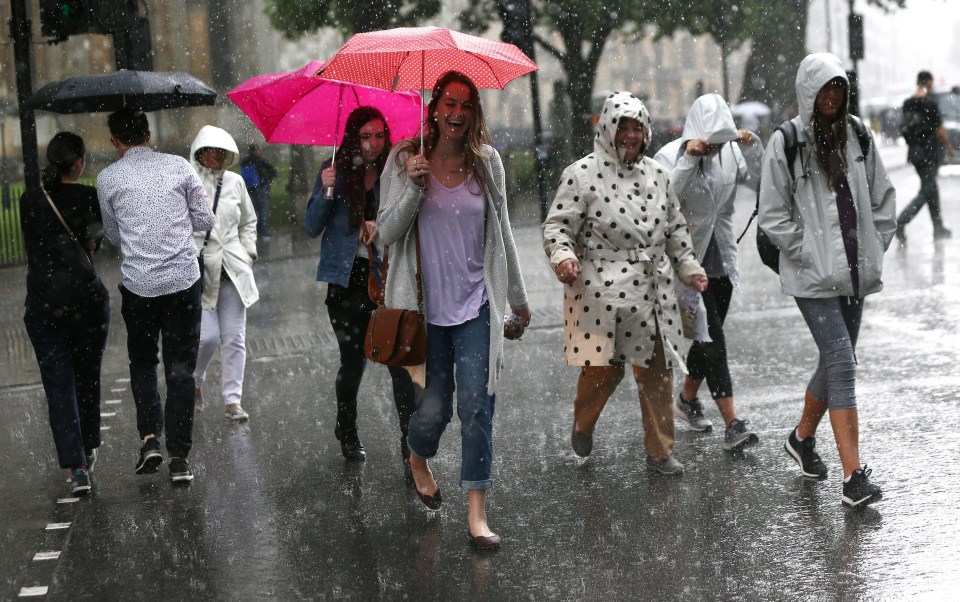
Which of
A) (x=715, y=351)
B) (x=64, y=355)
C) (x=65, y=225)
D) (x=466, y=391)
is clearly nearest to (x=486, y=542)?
(x=466, y=391)

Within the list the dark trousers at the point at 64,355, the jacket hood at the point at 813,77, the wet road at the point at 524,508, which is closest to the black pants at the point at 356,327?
the wet road at the point at 524,508

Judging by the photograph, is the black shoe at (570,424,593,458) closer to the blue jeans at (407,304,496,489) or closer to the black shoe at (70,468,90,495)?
the blue jeans at (407,304,496,489)

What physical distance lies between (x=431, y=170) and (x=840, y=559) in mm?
2138

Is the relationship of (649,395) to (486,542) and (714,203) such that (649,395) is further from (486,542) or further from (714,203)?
(486,542)

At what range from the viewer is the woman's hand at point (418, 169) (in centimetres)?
500

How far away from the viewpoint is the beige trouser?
19.9 feet

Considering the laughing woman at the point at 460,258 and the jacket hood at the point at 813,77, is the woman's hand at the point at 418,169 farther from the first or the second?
the jacket hood at the point at 813,77

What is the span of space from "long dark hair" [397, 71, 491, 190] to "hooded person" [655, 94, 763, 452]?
1614 mm

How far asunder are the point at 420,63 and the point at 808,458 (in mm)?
2460

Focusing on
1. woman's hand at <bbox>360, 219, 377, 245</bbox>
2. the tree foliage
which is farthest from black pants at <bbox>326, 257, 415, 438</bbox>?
the tree foliage

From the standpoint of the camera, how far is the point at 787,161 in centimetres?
564

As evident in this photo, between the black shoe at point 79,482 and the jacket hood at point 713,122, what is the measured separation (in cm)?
340

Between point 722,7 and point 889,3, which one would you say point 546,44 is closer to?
point 722,7

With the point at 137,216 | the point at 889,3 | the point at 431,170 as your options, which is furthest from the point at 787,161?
the point at 889,3
